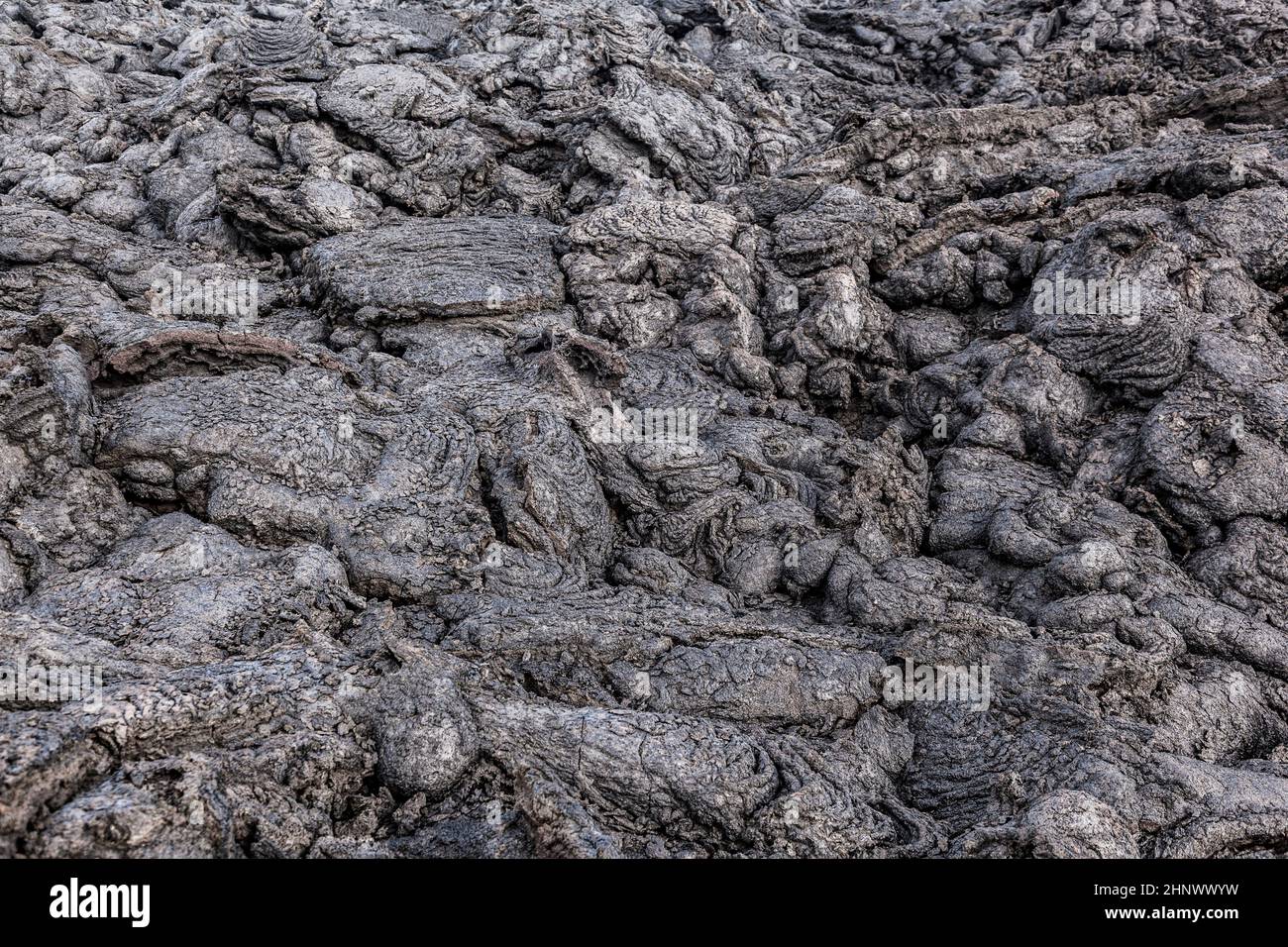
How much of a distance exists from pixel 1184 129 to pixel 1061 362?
12178mm

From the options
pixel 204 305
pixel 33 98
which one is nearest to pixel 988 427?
pixel 204 305

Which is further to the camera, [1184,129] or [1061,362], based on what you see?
[1184,129]

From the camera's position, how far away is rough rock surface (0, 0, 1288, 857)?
11.6 metres

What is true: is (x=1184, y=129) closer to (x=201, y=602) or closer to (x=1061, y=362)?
(x=1061, y=362)

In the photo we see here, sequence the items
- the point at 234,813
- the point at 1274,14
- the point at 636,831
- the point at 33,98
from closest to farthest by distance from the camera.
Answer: the point at 234,813 < the point at 636,831 < the point at 33,98 < the point at 1274,14

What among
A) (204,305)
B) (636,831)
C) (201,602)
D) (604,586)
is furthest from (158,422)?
(636,831)

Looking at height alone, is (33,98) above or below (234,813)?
above

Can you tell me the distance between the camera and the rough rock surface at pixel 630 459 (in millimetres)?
11562

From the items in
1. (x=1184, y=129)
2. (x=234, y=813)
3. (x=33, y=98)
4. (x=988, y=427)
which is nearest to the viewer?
(x=234, y=813)

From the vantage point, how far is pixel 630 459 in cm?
1777

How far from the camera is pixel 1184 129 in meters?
26.0

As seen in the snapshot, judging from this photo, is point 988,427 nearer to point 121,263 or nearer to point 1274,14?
point 121,263

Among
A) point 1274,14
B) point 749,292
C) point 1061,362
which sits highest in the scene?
point 1274,14

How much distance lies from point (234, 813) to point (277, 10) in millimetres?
33570
